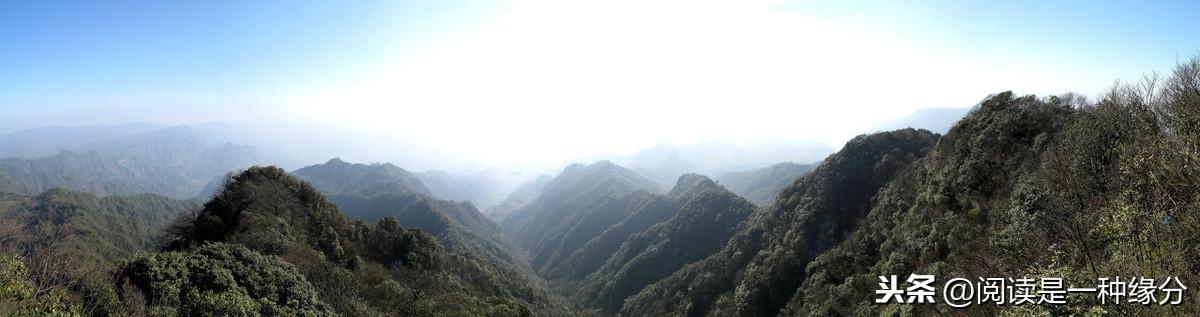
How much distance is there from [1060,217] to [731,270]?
214ft

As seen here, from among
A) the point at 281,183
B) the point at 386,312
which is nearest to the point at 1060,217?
the point at 386,312

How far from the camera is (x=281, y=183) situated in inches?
2437

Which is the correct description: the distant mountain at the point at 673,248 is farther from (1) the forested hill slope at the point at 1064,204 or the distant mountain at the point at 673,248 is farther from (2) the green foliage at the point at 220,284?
(2) the green foliage at the point at 220,284

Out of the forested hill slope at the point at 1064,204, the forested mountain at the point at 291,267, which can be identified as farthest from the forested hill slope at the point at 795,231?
the forested mountain at the point at 291,267

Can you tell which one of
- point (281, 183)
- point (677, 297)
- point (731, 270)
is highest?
point (281, 183)

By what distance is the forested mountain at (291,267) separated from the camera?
24.3 meters

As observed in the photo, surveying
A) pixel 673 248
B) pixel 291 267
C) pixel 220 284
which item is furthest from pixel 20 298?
pixel 673 248

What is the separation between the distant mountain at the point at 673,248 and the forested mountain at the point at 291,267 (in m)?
46.8

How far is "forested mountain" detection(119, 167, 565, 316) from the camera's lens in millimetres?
24312

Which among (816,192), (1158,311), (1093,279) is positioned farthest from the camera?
(816,192)

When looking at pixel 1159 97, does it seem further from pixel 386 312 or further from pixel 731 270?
pixel 731 270

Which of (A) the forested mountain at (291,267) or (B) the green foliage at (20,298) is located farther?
(A) the forested mountain at (291,267)

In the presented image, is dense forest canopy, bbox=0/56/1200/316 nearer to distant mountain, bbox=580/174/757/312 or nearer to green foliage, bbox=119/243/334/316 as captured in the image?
green foliage, bbox=119/243/334/316

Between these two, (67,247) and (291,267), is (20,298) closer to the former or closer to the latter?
(291,267)
